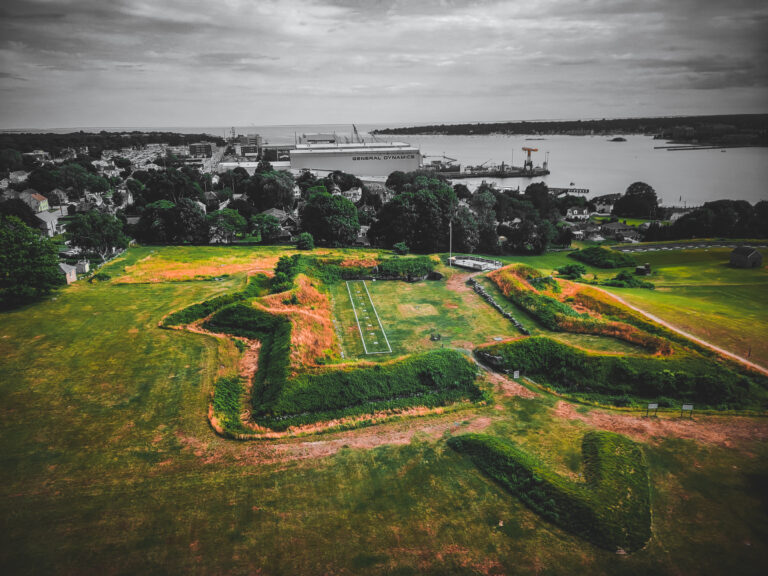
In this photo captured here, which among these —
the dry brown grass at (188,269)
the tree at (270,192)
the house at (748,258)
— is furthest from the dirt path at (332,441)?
the tree at (270,192)

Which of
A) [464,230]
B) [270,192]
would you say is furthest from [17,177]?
[464,230]

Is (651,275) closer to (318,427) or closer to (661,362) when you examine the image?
(661,362)

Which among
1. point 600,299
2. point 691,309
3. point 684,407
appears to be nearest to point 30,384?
point 684,407

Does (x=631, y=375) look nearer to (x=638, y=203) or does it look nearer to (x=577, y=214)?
(x=577, y=214)

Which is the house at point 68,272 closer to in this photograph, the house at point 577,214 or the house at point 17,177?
→ the house at point 577,214

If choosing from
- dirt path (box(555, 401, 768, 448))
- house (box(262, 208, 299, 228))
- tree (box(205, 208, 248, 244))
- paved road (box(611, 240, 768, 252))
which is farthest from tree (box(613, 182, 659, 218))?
dirt path (box(555, 401, 768, 448))

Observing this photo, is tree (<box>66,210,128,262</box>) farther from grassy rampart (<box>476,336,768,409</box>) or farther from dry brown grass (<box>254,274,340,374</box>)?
grassy rampart (<box>476,336,768,409</box>)
